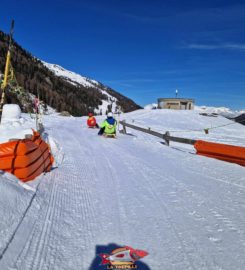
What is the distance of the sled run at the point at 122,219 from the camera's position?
3.38 meters

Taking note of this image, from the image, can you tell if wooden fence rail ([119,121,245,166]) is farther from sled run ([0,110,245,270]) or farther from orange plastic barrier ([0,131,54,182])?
orange plastic barrier ([0,131,54,182])

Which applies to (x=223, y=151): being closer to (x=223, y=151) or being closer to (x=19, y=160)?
(x=223, y=151)

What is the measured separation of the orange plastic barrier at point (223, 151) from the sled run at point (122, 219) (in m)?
2.93

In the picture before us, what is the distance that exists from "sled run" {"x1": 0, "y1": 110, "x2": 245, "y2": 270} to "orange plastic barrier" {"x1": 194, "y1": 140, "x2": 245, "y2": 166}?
293 cm

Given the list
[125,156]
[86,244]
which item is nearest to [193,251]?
[86,244]

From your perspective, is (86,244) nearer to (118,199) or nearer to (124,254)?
(124,254)

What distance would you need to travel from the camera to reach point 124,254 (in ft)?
11.1

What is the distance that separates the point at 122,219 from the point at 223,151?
751 cm

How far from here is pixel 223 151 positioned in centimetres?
1116

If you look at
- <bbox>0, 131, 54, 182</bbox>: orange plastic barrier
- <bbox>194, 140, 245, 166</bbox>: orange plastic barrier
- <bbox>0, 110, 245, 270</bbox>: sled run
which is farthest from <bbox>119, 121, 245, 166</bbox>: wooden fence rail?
<bbox>0, 131, 54, 182</bbox>: orange plastic barrier

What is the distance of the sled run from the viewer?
3.38 m

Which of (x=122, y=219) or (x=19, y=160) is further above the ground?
(x=19, y=160)

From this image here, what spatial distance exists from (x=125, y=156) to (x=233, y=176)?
371cm

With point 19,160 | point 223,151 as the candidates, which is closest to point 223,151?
point 223,151
